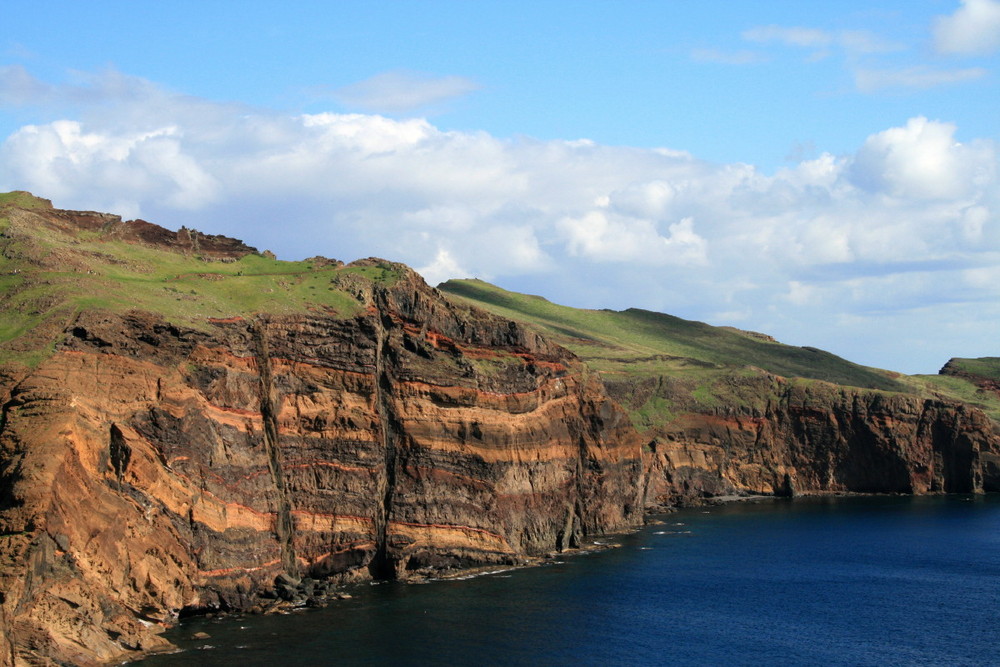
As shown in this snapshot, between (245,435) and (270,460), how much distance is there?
3.93 meters

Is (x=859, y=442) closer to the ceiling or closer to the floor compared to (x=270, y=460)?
closer to the ceiling

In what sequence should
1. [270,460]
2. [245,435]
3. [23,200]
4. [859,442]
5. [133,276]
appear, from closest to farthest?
[245,435] < [270,460] < [133,276] < [23,200] < [859,442]

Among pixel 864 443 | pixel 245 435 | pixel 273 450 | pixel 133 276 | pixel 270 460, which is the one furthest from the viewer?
pixel 864 443

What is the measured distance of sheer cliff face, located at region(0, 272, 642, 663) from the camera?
6681 centimetres

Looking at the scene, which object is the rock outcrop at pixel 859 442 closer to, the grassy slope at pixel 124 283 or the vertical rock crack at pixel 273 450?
the grassy slope at pixel 124 283

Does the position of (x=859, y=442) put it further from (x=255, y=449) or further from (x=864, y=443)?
(x=255, y=449)

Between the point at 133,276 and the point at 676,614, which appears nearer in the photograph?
the point at 676,614

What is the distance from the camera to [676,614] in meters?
87.6

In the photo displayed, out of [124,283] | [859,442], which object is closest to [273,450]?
[124,283]

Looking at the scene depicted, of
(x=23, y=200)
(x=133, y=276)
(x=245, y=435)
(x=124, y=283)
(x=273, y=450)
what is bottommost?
(x=273, y=450)

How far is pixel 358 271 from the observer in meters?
110

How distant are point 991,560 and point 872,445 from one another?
74.5 metres

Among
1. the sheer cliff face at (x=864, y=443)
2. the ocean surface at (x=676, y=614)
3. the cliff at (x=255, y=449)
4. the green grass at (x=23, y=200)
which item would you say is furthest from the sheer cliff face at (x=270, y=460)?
the sheer cliff face at (x=864, y=443)

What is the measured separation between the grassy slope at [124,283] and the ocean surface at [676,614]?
86.1 feet
